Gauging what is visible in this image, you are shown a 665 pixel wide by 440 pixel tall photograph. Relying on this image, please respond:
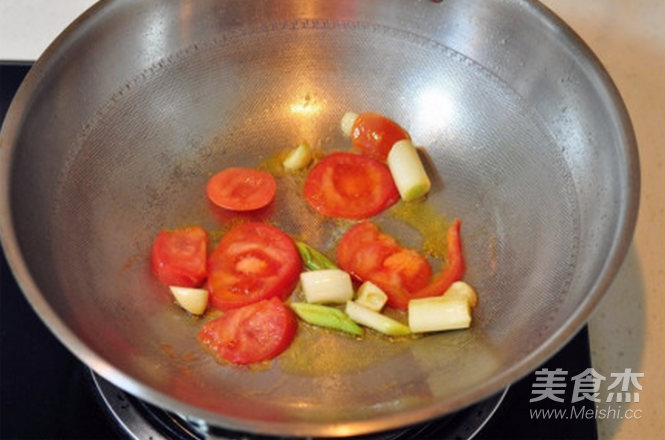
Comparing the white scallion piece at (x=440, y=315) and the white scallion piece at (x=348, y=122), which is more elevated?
the white scallion piece at (x=348, y=122)

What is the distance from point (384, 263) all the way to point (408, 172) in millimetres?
134

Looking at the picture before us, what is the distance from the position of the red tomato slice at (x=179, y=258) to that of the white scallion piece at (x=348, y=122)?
26cm

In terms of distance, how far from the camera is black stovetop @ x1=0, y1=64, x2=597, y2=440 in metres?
0.97

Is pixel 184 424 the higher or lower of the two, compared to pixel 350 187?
lower

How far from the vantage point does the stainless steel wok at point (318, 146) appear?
0.93 meters

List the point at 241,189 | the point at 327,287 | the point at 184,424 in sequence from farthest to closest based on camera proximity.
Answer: the point at 241,189, the point at 327,287, the point at 184,424

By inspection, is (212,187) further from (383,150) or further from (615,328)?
(615,328)

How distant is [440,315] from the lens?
101 cm

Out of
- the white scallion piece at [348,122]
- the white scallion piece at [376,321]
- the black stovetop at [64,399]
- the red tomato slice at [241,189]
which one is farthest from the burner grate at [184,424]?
the white scallion piece at [348,122]

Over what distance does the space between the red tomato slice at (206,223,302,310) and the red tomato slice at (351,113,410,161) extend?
0.19 metres

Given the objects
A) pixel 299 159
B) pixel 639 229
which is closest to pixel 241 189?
pixel 299 159

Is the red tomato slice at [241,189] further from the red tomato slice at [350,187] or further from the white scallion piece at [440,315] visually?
the white scallion piece at [440,315]

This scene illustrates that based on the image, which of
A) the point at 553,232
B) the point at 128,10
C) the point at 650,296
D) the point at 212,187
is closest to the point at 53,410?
the point at 212,187

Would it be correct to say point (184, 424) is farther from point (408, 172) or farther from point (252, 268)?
point (408, 172)
